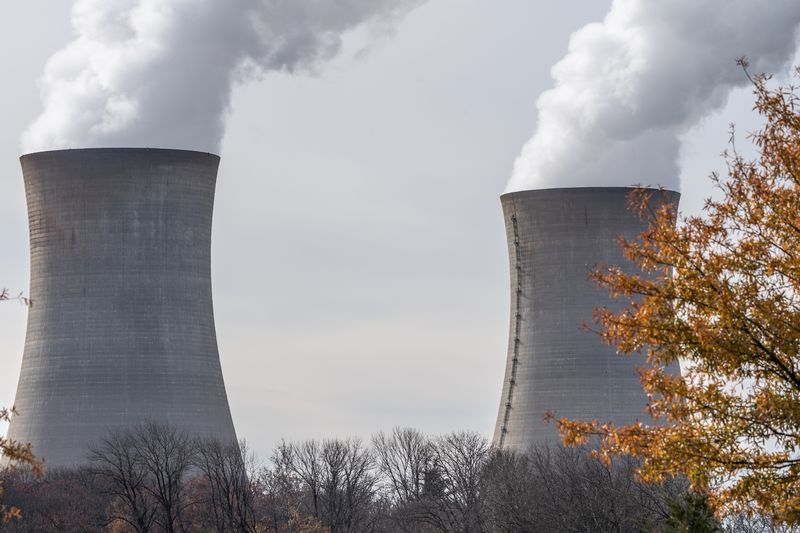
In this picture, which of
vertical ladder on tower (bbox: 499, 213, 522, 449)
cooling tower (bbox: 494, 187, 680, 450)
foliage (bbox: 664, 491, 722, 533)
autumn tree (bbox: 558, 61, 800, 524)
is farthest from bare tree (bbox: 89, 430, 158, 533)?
autumn tree (bbox: 558, 61, 800, 524)

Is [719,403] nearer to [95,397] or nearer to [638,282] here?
[638,282]

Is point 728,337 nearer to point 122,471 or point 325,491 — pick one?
point 122,471

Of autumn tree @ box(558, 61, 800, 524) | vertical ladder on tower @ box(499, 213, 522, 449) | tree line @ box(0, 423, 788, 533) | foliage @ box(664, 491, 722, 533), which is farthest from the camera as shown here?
vertical ladder on tower @ box(499, 213, 522, 449)

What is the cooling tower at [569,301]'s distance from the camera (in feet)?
96.8

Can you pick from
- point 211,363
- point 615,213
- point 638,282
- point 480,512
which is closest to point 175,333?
point 211,363

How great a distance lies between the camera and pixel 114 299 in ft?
95.1

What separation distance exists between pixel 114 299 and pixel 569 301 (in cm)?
849

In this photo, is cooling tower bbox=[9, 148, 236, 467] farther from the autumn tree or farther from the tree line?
the autumn tree

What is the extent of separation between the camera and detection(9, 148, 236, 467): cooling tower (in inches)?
1123

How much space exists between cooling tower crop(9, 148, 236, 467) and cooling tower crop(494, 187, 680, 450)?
6.11 meters

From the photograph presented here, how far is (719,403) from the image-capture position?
249 inches

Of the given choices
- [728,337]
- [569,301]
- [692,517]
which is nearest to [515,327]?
[569,301]

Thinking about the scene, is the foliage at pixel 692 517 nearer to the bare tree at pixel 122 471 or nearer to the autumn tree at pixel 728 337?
the autumn tree at pixel 728 337

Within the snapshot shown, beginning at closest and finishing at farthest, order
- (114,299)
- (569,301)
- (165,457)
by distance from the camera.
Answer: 1. (114,299)
2. (569,301)
3. (165,457)
